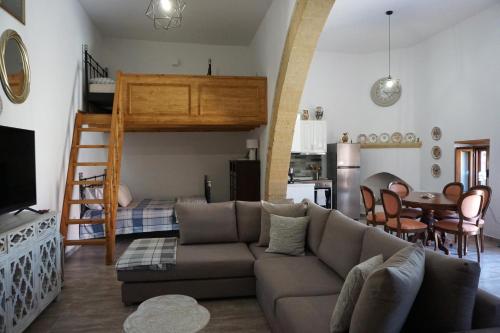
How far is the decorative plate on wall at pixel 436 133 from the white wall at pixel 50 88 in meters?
6.59

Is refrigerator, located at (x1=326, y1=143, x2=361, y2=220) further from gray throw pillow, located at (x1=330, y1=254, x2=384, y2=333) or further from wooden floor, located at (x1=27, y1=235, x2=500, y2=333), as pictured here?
gray throw pillow, located at (x1=330, y1=254, x2=384, y2=333)

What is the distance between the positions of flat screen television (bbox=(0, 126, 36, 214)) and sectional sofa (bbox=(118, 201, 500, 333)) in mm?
1090

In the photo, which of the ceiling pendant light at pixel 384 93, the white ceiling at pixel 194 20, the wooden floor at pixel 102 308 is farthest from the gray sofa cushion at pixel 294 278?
the ceiling pendant light at pixel 384 93

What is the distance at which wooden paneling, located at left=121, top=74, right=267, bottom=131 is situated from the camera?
17.7 ft

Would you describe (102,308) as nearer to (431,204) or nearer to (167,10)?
(167,10)

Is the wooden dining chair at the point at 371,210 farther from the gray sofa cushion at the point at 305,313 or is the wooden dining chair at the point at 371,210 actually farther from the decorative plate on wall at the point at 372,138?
the gray sofa cushion at the point at 305,313

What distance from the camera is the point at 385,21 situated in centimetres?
591

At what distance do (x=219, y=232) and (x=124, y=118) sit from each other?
2724 millimetres

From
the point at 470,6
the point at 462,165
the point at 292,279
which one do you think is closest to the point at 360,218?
the point at 462,165

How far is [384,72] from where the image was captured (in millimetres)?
7590

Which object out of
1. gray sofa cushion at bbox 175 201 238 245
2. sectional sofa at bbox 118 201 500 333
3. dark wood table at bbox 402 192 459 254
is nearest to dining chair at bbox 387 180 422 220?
dark wood table at bbox 402 192 459 254

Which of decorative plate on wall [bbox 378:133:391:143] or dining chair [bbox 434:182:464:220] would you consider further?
decorative plate on wall [bbox 378:133:391:143]

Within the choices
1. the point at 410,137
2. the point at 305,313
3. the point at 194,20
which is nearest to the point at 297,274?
the point at 305,313

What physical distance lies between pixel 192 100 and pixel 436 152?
4.96 m
